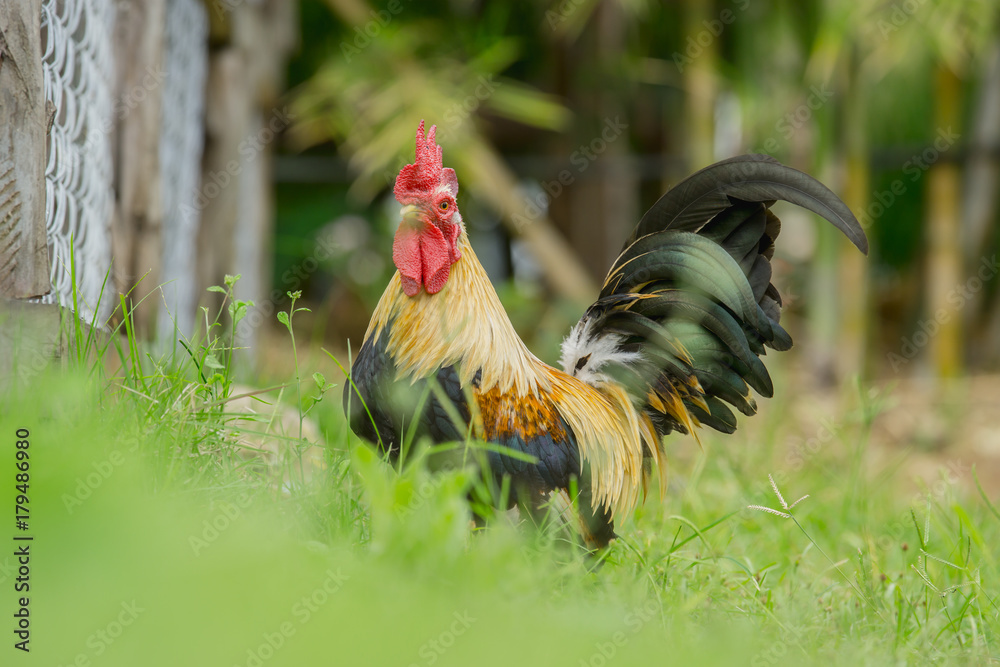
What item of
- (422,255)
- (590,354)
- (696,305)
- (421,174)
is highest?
(421,174)

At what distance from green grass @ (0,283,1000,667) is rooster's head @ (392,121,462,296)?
1.61ft

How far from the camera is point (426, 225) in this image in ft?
8.43

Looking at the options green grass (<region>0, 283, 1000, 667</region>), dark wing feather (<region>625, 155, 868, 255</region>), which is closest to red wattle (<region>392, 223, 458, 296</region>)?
green grass (<region>0, 283, 1000, 667</region>)

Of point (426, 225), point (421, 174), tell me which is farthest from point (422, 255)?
point (421, 174)

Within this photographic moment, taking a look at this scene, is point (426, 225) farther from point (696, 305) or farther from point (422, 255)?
point (696, 305)

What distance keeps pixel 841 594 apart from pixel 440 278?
5.66 feet

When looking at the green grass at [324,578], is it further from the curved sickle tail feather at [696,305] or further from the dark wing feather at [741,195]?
the dark wing feather at [741,195]

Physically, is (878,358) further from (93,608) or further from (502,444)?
(93,608)

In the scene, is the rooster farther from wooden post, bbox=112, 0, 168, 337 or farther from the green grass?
wooden post, bbox=112, 0, 168, 337

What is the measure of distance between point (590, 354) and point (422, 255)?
848mm

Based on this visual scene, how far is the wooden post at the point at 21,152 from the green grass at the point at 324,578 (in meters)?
0.28

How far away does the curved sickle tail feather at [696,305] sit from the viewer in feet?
9.05

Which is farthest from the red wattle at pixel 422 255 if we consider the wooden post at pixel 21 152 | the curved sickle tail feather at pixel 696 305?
the wooden post at pixel 21 152

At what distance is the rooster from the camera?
2.51 m
